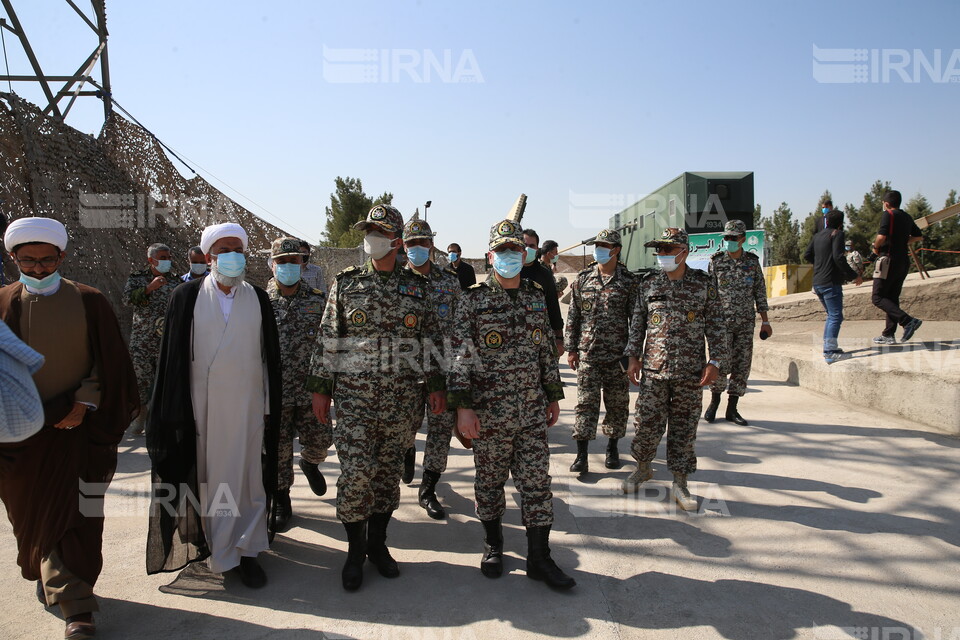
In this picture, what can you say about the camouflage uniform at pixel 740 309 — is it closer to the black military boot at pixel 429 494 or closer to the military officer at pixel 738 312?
the military officer at pixel 738 312

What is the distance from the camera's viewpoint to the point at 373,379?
314cm

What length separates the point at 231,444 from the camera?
3.21 m

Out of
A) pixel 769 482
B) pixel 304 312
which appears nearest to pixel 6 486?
pixel 304 312

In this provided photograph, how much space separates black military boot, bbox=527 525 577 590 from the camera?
303cm

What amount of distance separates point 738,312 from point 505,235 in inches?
162

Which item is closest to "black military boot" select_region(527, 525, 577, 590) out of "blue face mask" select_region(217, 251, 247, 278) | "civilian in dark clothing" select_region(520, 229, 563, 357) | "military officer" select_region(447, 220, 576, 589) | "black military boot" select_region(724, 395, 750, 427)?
"military officer" select_region(447, 220, 576, 589)

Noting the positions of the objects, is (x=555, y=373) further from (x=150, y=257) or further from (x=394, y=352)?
(x=150, y=257)

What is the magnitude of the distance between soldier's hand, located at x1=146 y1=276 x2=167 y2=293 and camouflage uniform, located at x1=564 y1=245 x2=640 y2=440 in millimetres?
4683

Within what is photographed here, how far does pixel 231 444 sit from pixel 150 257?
408cm

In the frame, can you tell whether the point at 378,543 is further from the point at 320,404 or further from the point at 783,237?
the point at 783,237

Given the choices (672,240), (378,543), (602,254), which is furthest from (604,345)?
(378,543)

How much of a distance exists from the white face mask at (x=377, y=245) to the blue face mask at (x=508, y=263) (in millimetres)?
660

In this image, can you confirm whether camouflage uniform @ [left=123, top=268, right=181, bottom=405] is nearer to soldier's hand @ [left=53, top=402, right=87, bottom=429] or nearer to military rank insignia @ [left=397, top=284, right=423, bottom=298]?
soldier's hand @ [left=53, top=402, right=87, bottom=429]

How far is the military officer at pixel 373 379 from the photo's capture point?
10.3 ft
